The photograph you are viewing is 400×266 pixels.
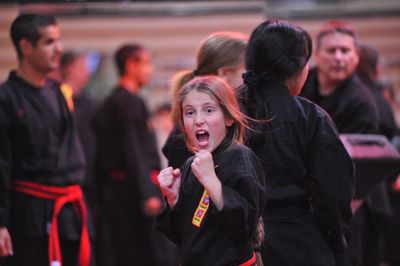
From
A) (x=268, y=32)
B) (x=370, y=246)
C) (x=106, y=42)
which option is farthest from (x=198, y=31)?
(x=268, y=32)

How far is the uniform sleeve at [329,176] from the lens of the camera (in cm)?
432

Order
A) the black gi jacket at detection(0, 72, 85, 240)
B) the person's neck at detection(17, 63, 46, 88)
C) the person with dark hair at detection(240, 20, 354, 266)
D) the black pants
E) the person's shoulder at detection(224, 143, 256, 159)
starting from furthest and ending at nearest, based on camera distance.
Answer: the person's neck at detection(17, 63, 46, 88), the black pants, the black gi jacket at detection(0, 72, 85, 240), the person with dark hair at detection(240, 20, 354, 266), the person's shoulder at detection(224, 143, 256, 159)

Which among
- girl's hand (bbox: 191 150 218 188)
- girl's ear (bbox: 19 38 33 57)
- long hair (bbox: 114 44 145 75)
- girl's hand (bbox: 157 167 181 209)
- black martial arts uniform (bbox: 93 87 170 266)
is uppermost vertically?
girl's ear (bbox: 19 38 33 57)

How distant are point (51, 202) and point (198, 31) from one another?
20.6ft

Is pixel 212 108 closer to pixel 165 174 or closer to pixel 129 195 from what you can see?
pixel 165 174

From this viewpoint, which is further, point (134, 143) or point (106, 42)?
point (106, 42)

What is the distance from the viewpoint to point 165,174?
3982 millimetres

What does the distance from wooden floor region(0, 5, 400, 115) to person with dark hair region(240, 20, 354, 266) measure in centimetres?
571

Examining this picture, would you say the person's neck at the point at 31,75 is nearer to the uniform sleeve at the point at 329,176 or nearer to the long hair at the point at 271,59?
the long hair at the point at 271,59

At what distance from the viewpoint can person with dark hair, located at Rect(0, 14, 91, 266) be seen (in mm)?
5473

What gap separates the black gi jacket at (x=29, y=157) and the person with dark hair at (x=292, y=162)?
160 centimetres

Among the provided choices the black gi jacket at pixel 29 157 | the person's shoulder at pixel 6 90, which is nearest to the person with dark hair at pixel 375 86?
the black gi jacket at pixel 29 157

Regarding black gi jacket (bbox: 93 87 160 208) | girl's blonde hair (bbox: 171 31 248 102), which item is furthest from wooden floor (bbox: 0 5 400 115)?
girl's blonde hair (bbox: 171 31 248 102)

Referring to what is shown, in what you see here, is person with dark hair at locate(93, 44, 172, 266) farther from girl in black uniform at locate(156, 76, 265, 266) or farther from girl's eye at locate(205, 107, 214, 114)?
girl's eye at locate(205, 107, 214, 114)
